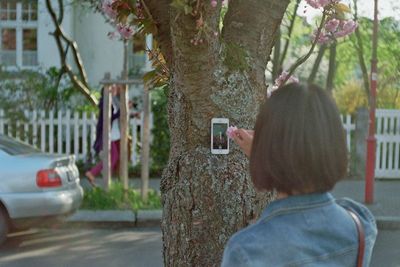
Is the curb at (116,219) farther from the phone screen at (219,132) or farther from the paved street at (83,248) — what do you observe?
the phone screen at (219,132)

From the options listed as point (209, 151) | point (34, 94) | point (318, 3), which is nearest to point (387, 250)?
point (318, 3)

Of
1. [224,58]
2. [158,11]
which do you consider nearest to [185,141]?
[224,58]

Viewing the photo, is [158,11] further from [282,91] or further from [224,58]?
[282,91]

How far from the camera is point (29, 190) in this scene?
7.17m

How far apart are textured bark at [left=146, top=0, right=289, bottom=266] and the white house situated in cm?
1447

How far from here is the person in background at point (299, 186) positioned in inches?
60.7

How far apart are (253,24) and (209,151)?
499mm

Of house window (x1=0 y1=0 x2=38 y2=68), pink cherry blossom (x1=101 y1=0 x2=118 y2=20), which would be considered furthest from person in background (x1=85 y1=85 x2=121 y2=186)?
house window (x1=0 y1=0 x2=38 y2=68)

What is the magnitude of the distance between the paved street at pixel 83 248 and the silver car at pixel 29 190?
34 centimetres

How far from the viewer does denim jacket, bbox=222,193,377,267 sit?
1.52m

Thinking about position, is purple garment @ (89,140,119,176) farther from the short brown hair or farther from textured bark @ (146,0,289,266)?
the short brown hair

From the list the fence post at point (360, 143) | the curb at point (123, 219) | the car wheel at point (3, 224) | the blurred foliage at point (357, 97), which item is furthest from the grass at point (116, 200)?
the blurred foliage at point (357, 97)

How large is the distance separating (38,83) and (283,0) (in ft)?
37.8

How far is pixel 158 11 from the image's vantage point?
256 cm
